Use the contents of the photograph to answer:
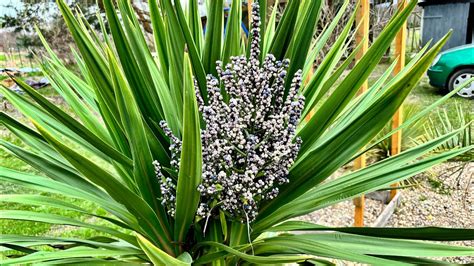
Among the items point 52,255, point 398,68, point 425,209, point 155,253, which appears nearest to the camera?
point 155,253

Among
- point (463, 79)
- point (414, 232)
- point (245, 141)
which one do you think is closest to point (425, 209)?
point (463, 79)

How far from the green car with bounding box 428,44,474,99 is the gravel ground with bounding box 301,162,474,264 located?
1.53 m

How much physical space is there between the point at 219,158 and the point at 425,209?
2.61m

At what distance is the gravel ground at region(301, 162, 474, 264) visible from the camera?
110 inches

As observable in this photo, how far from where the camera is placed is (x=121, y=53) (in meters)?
0.96

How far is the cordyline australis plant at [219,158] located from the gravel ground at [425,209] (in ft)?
6.40

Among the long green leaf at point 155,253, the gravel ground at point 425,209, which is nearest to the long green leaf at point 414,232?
the long green leaf at point 155,253

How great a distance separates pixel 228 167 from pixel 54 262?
0.35 metres

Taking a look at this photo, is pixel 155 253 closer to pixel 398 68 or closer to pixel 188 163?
pixel 188 163

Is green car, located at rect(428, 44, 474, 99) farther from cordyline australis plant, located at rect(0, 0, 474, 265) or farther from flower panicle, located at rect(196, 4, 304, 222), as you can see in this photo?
flower panicle, located at rect(196, 4, 304, 222)

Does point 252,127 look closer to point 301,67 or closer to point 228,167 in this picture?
point 228,167

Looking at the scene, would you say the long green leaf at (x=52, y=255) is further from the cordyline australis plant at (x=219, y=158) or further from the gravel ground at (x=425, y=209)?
the gravel ground at (x=425, y=209)

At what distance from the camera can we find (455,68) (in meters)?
4.45

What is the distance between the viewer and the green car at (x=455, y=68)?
4336mm
